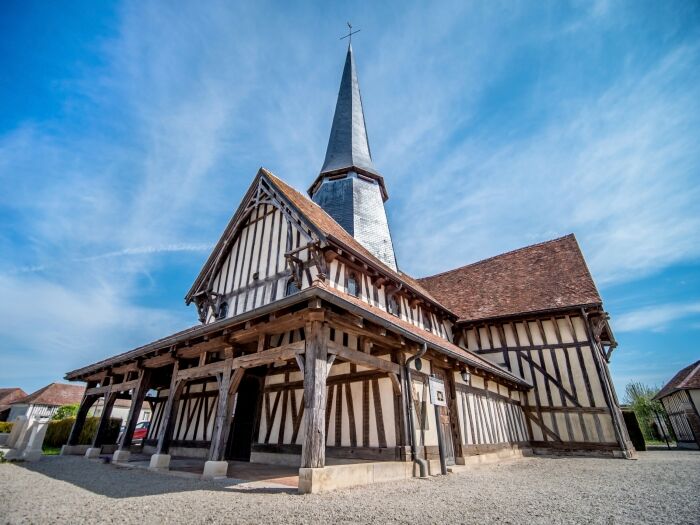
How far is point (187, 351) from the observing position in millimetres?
6715

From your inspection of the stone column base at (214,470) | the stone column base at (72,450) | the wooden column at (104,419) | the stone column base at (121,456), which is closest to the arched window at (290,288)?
the stone column base at (214,470)

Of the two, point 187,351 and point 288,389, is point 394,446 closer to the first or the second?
point 288,389

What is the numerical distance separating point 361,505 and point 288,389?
15.2 feet

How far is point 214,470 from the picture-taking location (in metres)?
4.94

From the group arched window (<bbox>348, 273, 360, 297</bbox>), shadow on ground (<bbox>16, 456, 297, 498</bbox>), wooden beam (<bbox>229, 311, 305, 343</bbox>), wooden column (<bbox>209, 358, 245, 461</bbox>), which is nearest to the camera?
shadow on ground (<bbox>16, 456, 297, 498</bbox>)

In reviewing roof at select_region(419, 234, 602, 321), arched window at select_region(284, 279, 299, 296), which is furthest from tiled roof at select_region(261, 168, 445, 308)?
roof at select_region(419, 234, 602, 321)

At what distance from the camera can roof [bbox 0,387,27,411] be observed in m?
29.1

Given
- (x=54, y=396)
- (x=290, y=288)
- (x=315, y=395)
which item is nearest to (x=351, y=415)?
(x=315, y=395)

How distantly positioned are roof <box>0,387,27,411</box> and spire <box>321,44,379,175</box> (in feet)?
118

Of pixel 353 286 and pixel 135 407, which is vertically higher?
pixel 353 286

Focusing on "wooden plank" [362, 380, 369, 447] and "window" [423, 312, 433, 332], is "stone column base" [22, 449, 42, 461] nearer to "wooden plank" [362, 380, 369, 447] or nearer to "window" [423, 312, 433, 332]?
"wooden plank" [362, 380, 369, 447]

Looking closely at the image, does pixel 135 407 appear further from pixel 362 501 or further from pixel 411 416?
pixel 362 501

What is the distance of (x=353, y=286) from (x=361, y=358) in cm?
293

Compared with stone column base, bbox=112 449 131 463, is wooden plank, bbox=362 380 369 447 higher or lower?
higher
